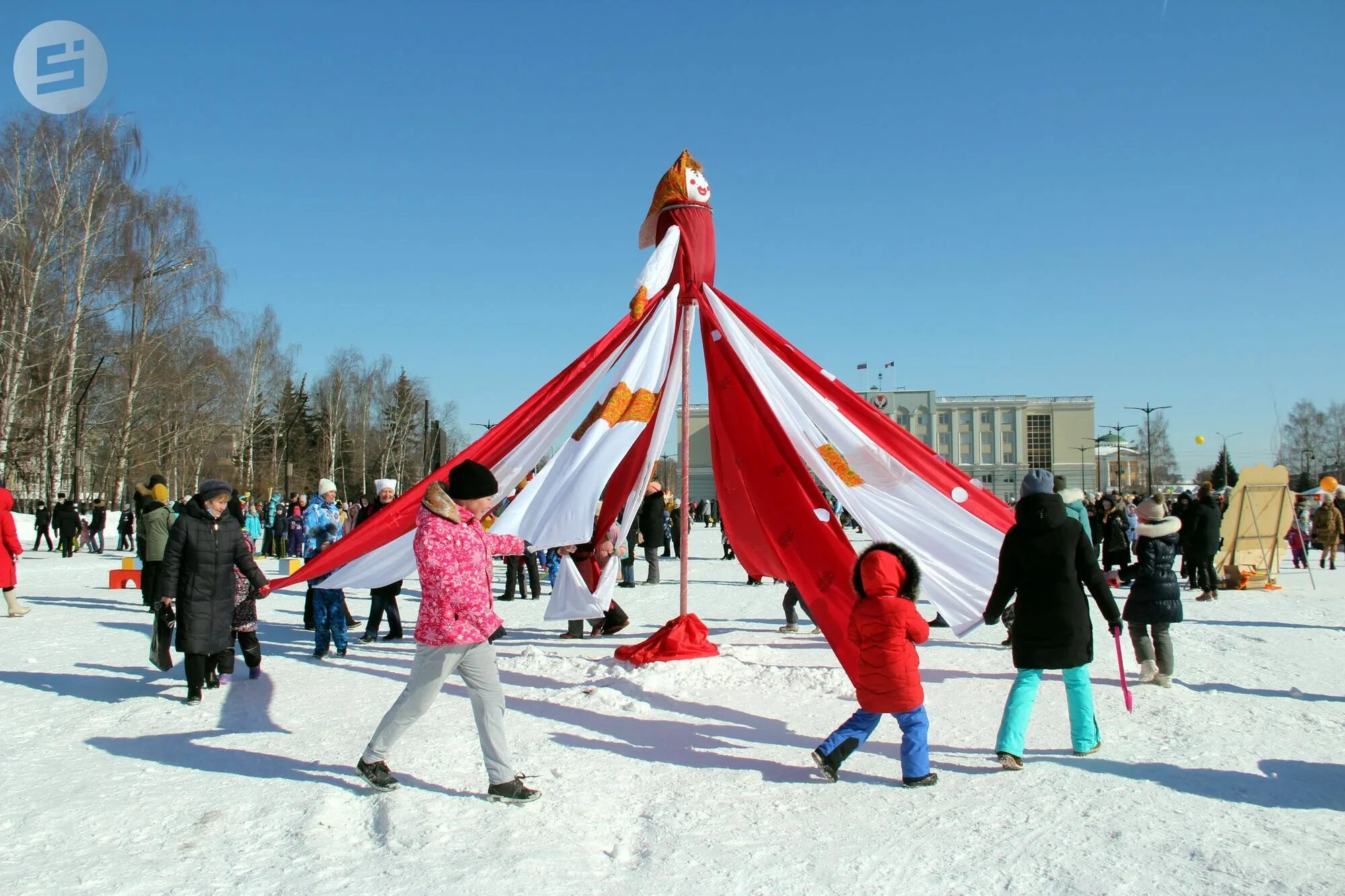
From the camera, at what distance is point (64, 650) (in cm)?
895

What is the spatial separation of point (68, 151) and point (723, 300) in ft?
87.6

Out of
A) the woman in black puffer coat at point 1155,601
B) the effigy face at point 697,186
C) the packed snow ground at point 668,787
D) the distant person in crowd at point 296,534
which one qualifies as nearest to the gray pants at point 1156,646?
the woman in black puffer coat at point 1155,601

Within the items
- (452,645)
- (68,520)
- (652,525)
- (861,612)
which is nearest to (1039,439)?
(652,525)

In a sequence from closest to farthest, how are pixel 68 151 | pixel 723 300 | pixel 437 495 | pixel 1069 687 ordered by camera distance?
1. pixel 437 495
2. pixel 1069 687
3. pixel 723 300
4. pixel 68 151

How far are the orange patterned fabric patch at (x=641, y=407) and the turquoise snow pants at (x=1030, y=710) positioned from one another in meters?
3.45

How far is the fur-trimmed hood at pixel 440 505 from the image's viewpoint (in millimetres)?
4609

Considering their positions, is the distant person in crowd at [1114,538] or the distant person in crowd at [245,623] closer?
the distant person in crowd at [1114,538]

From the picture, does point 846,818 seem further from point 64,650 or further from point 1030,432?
point 1030,432

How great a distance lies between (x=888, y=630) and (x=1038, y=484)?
A: 1.43 meters

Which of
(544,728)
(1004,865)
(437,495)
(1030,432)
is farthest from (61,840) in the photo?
(1030,432)

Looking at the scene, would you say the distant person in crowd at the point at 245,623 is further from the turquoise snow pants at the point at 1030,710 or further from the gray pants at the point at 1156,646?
the gray pants at the point at 1156,646

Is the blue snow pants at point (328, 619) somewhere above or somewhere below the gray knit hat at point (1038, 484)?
below

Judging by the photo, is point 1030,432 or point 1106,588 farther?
point 1030,432

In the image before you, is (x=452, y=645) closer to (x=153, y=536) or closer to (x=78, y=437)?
(x=153, y=536)
